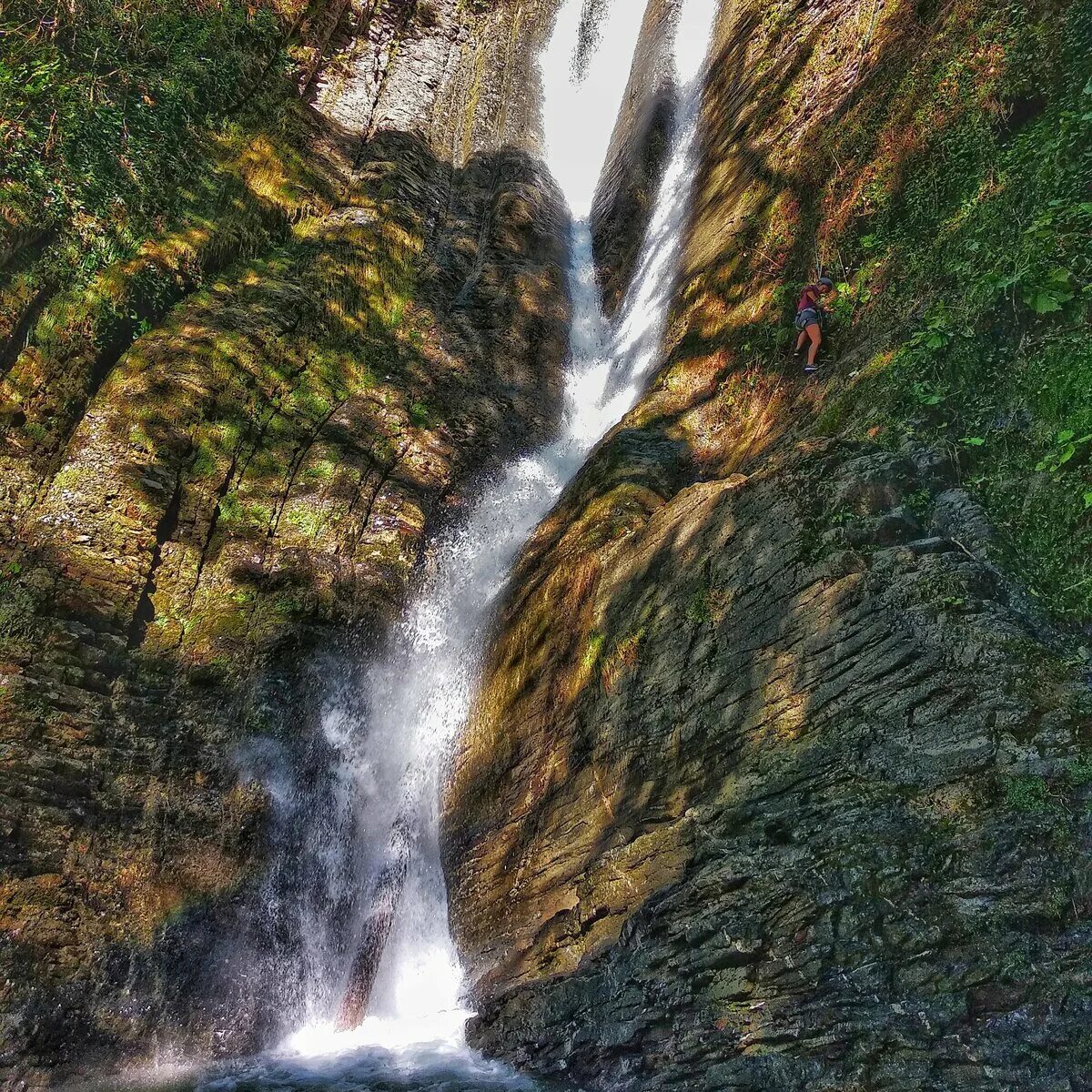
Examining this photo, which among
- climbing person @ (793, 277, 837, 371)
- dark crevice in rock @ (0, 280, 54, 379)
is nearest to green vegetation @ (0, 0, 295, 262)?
dark crevice in rock @ (0, 280, 54, 379)

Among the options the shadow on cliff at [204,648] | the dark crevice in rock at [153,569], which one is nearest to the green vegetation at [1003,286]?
the shadow on cliff at [204,648]

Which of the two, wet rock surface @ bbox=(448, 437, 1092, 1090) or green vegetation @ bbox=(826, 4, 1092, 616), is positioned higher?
green vegetation @ bbox=(826, 4, 1092, 616)

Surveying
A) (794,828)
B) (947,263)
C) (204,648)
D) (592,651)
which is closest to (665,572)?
(592,651)

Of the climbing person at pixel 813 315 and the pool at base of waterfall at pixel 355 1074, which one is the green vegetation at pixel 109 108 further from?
the pool at base of waterfall at pixel 355 1074

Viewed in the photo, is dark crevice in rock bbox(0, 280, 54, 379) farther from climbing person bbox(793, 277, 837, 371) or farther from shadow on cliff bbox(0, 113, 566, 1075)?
climbing person bbox(793, 277, 837, 371)

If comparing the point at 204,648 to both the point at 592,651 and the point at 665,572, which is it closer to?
the point at 592,651

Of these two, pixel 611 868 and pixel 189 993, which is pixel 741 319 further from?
pixel 189 993

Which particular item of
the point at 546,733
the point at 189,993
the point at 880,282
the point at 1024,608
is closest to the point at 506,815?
the point at 546,733
